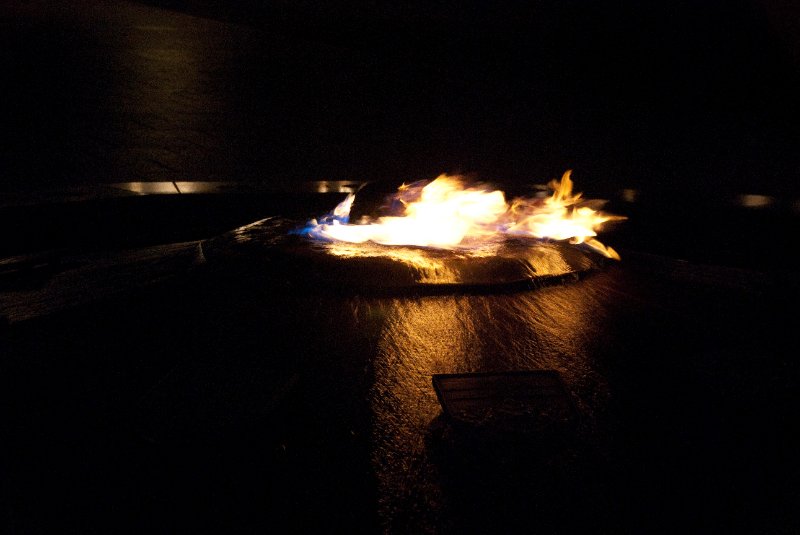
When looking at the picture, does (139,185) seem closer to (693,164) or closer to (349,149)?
(349,149)

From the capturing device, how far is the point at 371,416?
1657 millimetres

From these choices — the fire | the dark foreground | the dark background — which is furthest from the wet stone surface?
the dark background

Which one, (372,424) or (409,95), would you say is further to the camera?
(409,95)

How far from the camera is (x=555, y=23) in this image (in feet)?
38.9

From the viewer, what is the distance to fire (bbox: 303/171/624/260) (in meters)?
3.09

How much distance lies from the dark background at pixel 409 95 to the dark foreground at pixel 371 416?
239cm

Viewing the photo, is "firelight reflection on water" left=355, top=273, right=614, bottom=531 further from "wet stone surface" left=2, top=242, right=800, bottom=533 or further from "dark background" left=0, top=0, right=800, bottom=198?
"dark background" left=0, top=0, right=800, bottom=198

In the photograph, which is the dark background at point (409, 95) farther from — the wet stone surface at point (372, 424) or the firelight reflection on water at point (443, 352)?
the wet stone surface at point (372, 424)

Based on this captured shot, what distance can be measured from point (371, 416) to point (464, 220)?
2.09m

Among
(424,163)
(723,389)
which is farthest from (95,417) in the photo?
(424,163)

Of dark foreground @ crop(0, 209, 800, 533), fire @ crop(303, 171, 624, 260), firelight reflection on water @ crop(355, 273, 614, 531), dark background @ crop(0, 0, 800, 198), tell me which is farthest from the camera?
dark background @ crop(0, 0, 800, 198)

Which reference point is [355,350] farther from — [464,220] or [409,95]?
[409,95]

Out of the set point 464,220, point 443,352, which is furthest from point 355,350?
point 464,220

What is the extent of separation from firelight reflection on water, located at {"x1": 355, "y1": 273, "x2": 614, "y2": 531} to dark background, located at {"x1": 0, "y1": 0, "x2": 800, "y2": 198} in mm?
2249
